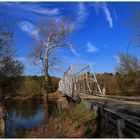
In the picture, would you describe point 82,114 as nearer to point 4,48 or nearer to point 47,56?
point 4,48

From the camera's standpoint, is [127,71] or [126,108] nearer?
[126,108]

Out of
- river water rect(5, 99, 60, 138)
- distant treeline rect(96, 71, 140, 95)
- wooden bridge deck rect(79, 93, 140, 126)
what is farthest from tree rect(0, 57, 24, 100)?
distant treeline rect(96, 71, 140, 95)

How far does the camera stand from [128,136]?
963 cm

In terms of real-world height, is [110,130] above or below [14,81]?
below

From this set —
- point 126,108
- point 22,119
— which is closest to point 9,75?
point 126,108

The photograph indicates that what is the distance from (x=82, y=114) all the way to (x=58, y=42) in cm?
1341

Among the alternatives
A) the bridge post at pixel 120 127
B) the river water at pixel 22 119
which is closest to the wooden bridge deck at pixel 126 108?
the bridge post at pixel 120 127

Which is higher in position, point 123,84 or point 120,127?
point 123,84

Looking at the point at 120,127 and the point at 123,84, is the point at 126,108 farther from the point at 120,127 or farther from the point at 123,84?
the point at 123,84

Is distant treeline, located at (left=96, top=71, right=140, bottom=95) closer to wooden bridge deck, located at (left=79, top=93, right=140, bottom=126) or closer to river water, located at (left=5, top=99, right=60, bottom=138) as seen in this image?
river water, located at (left=5, top=99, right=60, bottom=138)

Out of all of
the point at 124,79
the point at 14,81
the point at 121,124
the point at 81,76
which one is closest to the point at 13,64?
the point at 14,81

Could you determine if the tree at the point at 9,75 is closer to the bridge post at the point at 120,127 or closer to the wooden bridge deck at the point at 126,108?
the wooden bridge deck at the point at 126,108

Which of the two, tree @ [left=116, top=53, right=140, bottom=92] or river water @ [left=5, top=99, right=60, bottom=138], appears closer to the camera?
river water @ [left=5, top=99, right=60, bottom=138]

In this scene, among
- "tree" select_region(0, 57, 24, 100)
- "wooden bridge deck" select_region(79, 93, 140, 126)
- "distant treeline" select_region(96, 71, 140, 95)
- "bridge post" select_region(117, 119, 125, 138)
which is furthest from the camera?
"distant treeline" select_region(96, 71, 140, 95)
